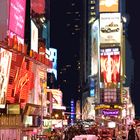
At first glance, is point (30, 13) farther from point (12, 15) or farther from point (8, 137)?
point (8, 137)

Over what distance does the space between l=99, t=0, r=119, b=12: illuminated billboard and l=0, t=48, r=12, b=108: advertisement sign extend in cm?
9629

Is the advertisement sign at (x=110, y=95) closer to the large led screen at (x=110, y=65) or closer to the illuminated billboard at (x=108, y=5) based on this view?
the large led screen at (x=110, y=65)

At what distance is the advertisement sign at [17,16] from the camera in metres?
33.9

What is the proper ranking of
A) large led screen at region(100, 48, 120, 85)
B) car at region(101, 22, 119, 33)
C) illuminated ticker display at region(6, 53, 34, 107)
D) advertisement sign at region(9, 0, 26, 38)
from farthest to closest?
car at region(101, 22, 119, 33) → large led screen at region(100, 48, 120, 85) → advertisement sign at region(9, 0, 26, 38) → illuminated ticker display at region(6, 53, 34, 107)

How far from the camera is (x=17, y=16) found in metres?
35.7

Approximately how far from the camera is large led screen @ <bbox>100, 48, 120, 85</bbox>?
115 metres

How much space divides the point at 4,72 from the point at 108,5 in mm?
98485

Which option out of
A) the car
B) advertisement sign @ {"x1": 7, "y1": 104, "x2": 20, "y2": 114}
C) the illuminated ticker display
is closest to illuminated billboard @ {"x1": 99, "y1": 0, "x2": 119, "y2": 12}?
the car

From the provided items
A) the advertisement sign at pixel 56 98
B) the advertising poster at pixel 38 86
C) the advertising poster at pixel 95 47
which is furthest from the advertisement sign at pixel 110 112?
the advertising poster at pixel 38 86

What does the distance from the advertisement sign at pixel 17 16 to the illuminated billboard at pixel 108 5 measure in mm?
86517

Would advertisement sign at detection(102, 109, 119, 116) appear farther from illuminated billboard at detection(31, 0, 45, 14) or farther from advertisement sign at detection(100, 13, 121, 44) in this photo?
illuminated billboard at detection(31, 0, 45, 14)

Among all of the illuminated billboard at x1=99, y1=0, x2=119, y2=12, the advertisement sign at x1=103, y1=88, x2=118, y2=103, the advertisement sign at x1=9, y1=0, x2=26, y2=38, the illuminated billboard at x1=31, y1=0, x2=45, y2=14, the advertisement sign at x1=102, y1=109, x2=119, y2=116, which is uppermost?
the illuminated billboard at x1=99, y1=0, x2=119, y2=12

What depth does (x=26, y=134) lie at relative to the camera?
29672mm

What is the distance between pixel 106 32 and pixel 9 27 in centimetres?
9051
